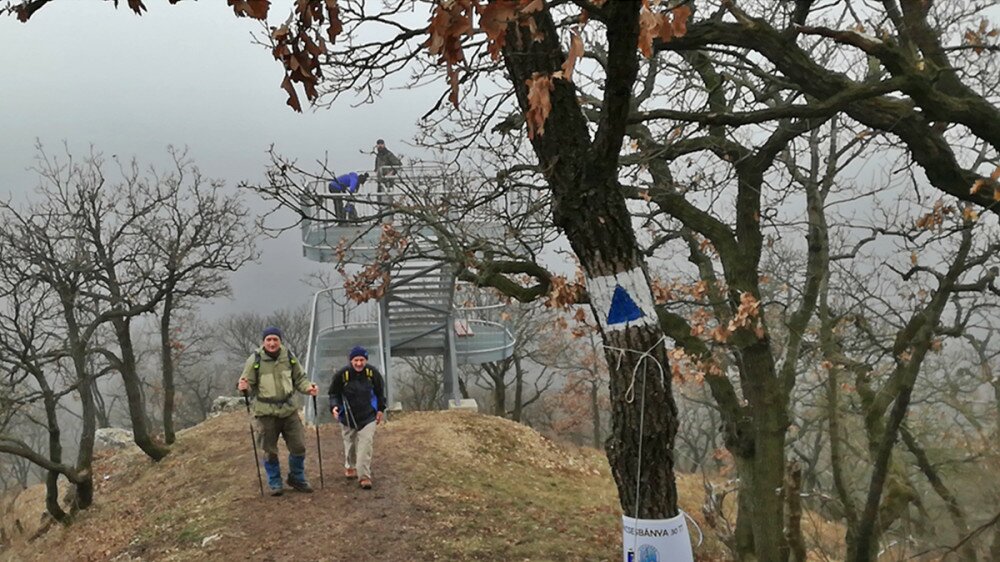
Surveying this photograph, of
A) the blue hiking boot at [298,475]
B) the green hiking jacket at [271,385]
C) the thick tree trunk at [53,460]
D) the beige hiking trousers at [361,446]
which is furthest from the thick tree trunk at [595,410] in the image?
the green hiking jacket at [271,385]

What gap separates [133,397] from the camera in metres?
14.3

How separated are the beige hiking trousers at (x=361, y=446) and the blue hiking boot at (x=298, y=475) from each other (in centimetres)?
67

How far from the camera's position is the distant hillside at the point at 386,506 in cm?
796

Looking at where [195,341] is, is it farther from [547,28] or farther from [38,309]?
[547,28]

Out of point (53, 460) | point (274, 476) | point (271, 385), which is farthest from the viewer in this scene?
point (53, 460)

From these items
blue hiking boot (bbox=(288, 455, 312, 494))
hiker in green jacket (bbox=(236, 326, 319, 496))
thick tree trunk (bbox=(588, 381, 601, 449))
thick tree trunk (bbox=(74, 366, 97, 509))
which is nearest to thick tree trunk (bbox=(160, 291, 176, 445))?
thick tree trunk (bbox=(74, 366, 97, 509))

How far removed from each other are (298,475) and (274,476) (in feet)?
1.00

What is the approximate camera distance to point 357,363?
9328mm

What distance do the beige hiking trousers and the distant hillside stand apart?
11.9 inches

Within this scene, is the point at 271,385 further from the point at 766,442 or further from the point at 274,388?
the point at 766,442

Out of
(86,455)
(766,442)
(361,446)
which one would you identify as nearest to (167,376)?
(86,455)

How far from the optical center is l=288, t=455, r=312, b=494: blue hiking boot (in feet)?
30.7

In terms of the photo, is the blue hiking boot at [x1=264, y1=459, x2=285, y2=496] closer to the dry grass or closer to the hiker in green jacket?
the dry grass

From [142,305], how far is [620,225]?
1337cm
